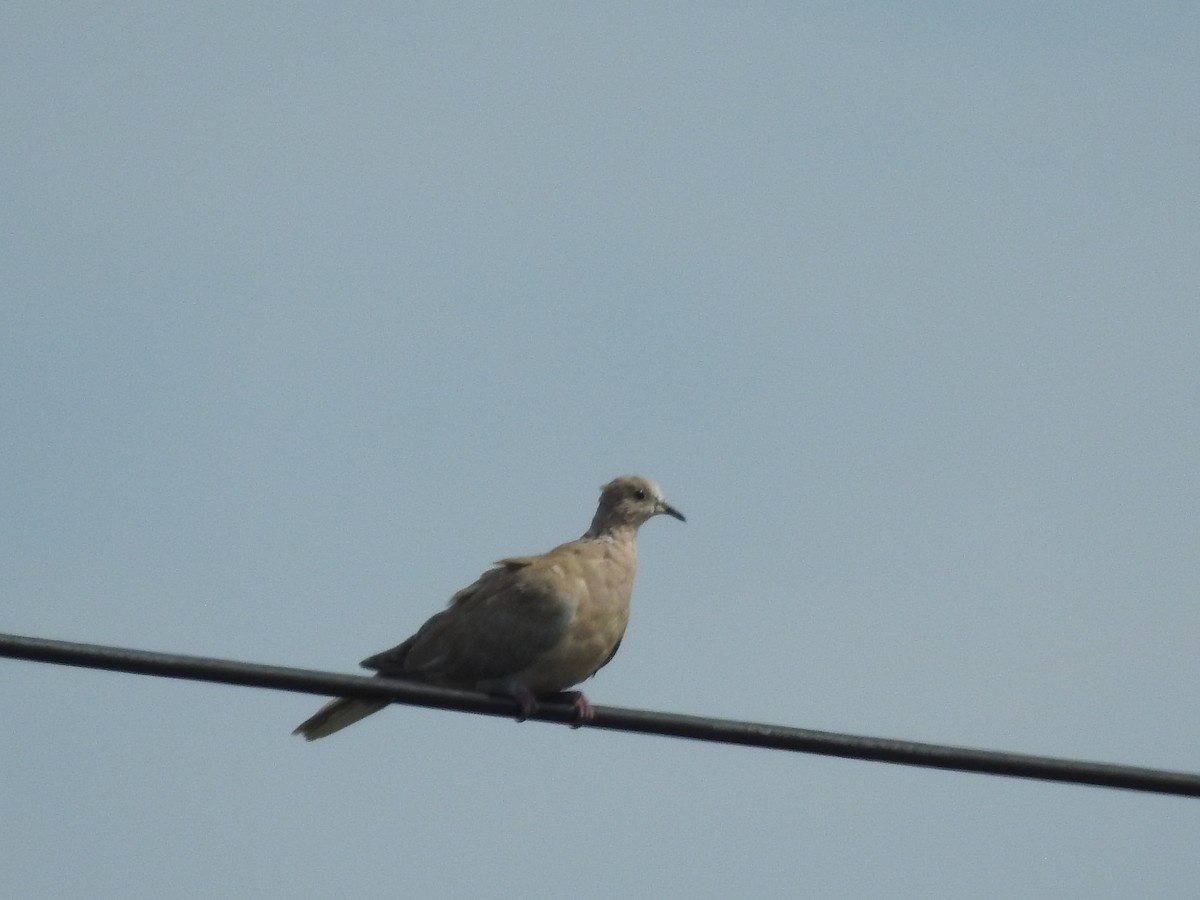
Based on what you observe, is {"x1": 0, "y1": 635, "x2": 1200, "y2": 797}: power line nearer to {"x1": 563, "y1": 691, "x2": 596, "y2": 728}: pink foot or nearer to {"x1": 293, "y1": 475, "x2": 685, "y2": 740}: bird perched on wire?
{"x1": 563, "y1": 691, "x2": 596, "y2": 728}: pink foot

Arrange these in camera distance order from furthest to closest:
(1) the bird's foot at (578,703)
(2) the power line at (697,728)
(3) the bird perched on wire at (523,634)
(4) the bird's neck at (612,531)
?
(4) the bird's neck at (612,531), (3) the bird perched on wire at (523,634), (1) the bird's foot at (578,703), (2) the power line at (697,728)

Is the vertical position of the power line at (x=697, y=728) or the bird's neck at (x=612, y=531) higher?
the bird's neck at (x=612, y=531)

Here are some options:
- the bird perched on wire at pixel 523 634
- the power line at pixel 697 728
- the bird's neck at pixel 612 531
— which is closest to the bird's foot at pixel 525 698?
the bird perched on wire at pixel 523 634

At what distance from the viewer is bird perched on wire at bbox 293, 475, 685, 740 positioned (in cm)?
997

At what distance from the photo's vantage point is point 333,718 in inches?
396

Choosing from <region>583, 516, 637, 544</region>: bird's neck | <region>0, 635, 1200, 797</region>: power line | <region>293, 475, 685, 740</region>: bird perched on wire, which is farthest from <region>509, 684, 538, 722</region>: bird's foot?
<region>0, 635, 1200, 797</region>: power line

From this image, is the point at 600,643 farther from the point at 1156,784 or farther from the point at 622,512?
the point at 1156,784

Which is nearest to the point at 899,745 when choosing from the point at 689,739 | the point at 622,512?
the point at 689,739

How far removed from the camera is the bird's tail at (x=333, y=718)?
10039 mm

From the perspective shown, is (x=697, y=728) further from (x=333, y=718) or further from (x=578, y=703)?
(x=333, y=718)

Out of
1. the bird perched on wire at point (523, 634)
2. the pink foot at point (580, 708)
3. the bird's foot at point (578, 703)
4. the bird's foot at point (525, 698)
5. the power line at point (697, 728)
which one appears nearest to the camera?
the power line at point (697, 728)

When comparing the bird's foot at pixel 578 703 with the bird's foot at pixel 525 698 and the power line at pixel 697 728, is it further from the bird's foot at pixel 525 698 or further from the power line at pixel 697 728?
the power line at pixel 697 728

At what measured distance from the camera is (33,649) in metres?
6.10

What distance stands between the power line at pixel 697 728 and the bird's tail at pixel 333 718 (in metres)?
3.30
